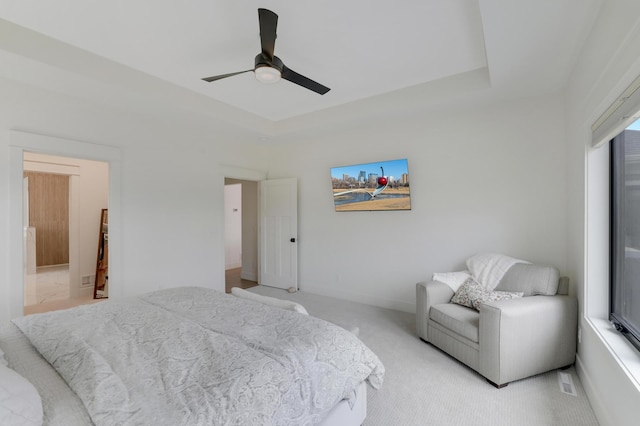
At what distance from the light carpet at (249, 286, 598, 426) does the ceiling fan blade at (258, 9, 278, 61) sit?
2077 mm

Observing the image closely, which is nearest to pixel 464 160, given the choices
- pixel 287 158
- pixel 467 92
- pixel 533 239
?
pixel 467 92

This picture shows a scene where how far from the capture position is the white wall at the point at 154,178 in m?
2.88

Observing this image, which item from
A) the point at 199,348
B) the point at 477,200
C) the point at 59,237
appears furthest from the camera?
the point at 59,237

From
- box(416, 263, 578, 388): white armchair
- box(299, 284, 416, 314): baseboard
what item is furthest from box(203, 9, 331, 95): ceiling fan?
box(299, 284, 416, 314): baseboard

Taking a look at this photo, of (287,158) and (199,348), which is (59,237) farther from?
(199,348)

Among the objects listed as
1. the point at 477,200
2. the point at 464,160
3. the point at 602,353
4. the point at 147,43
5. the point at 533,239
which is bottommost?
the point at 602,353

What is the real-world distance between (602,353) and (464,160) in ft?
7.54

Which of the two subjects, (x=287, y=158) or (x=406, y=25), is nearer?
(x=406, y=25)

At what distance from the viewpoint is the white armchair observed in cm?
222

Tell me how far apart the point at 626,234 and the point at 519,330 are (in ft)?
3.11

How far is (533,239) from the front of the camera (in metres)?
3.14

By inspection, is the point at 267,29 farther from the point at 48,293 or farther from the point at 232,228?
the point at 232,228

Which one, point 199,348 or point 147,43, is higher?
point 147,43

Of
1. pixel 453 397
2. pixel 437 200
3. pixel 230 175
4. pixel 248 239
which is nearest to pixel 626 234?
pixel 453 397
